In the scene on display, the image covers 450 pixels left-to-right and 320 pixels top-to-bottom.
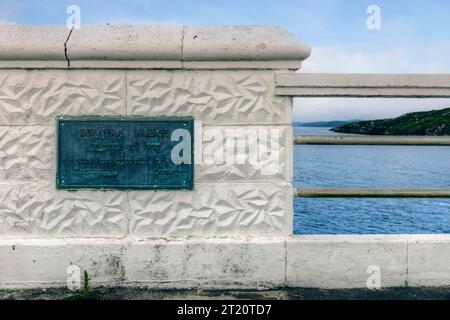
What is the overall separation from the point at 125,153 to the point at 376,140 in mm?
2209

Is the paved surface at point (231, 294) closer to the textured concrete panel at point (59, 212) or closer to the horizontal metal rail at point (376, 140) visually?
the textured concrete panel at point (59, 212)

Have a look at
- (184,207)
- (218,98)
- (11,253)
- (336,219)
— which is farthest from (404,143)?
(336,219)

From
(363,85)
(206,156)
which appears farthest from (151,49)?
(363,85)

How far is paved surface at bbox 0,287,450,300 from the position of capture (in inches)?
152

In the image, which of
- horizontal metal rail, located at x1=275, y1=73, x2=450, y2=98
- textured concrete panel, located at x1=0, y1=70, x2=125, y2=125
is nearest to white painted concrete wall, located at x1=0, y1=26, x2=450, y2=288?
textured concrete panel, located at x1=0, y1=70, x2=125, y2=125

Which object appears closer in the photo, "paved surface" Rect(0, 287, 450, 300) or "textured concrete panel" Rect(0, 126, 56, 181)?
"paved surface" Rect(0, 287, 450, 300)

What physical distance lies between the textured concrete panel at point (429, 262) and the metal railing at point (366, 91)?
0.43 m

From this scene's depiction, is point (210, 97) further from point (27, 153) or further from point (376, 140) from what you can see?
point (27, 153)

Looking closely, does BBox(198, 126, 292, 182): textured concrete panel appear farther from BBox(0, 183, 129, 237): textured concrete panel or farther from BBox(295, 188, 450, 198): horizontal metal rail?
BBox(0, 183, 129, 237): textured concrete panel

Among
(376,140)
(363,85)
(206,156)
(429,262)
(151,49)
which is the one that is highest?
(151,49)

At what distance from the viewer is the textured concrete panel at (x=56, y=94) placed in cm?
403

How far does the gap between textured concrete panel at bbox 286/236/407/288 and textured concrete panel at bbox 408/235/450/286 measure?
0.25 ft

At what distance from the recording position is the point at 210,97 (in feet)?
13.2
